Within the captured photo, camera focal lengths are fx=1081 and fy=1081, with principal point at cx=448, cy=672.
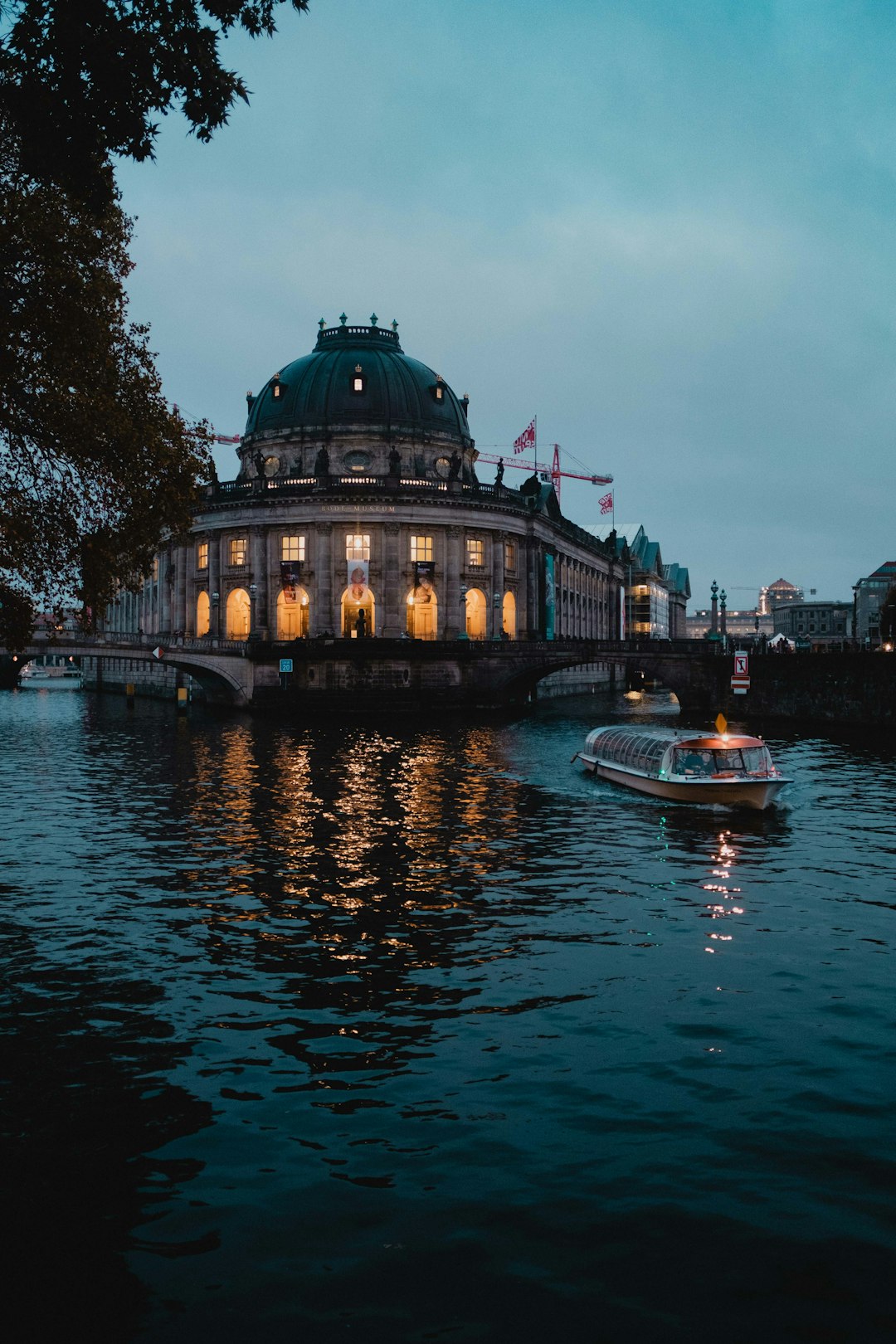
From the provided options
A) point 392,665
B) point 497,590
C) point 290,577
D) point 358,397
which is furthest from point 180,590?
point 392,665

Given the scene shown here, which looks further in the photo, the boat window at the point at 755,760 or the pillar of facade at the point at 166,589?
the pillar of facade at the point at 166,589

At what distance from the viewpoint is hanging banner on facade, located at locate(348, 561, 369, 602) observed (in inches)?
3949

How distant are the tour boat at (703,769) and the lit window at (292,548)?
67.9 metres

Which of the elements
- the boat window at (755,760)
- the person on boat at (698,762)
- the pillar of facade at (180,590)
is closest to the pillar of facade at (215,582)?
the pillar of facade at (180,590)

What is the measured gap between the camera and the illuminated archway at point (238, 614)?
109562 millimetres

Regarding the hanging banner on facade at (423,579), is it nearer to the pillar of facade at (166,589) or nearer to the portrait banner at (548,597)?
the portrait banner at (548,597)

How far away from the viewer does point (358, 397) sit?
113 meters

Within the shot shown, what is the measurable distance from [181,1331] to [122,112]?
1447 centimetres

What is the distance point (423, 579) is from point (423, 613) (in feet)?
14.3

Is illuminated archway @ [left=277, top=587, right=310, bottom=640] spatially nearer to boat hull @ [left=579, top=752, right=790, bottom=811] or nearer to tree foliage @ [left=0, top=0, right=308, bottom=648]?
boat hull @ [left=579, top=752, right=790, bottom=811]

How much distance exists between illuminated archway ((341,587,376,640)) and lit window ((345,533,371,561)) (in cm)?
327

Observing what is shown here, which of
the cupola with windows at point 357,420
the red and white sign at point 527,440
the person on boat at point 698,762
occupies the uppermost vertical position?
the red and white sign at point 527,440

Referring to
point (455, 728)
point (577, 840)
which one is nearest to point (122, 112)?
point (577, 840)

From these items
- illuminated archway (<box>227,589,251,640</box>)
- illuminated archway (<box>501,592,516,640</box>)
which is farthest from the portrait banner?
illuminated archway (<box>227,589,251,640</box>)
